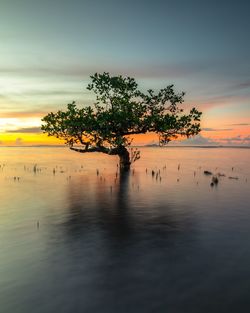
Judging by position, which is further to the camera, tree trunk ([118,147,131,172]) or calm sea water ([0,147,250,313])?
tree trunk ([118,147,131,172])

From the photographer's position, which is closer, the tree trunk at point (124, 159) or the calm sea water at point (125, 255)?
the calm sea water at point (125, 255)

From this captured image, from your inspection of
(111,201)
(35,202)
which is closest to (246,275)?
(111,201)

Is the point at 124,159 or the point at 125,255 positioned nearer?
the point at 125,255

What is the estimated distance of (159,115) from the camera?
54.8 meters

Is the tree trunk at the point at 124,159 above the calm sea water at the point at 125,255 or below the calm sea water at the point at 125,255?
above

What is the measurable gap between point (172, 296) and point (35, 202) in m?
24.3

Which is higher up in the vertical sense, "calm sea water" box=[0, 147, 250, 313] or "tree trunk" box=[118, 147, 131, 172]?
"tree trunk" box=[118, 147, 131, 172]

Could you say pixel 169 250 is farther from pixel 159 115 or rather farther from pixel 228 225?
pixel 159 115

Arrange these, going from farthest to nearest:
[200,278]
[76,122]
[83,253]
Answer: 1. [76,122]
2. [83,253]
3. [200,278]

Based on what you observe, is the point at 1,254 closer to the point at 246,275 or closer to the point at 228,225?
the point at 246,275

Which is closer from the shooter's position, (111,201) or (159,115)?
(111,201)

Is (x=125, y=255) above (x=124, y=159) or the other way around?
the other way around

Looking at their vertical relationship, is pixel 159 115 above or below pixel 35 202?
above

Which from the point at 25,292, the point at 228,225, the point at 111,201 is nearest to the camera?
the point at 25,292
